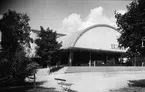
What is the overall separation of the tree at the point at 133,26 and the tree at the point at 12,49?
863 cm

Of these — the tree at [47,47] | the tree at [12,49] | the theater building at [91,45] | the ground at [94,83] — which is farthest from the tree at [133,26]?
the theater building at [91,45]

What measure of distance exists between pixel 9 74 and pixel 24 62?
149cm

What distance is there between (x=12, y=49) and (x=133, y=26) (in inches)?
401

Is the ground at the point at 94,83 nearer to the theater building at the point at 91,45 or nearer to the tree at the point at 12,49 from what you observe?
the tree at the point at 12,49

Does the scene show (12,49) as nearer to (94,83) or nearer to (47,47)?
(94,83)

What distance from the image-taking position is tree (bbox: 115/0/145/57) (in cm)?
1145

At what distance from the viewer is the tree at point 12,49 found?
34.0 ft

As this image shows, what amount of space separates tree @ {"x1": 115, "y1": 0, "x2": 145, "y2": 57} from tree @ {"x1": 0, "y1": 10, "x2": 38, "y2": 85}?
8632 millimetres

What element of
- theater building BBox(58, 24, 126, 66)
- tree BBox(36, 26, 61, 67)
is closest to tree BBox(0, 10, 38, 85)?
tree BBox(36, 26, 61, 67)

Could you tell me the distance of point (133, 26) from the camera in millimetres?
11961

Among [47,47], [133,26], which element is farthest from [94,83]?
[47,47]

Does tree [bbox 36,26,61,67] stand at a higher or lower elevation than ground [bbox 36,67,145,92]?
higher

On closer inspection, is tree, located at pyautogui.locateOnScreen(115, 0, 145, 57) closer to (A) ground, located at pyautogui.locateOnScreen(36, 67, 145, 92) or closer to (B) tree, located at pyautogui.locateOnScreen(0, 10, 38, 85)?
(A) ground, located at pyautogui.locateOnScreen(36, 67, 145, 92)

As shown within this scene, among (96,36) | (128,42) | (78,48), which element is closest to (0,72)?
(128,42)
